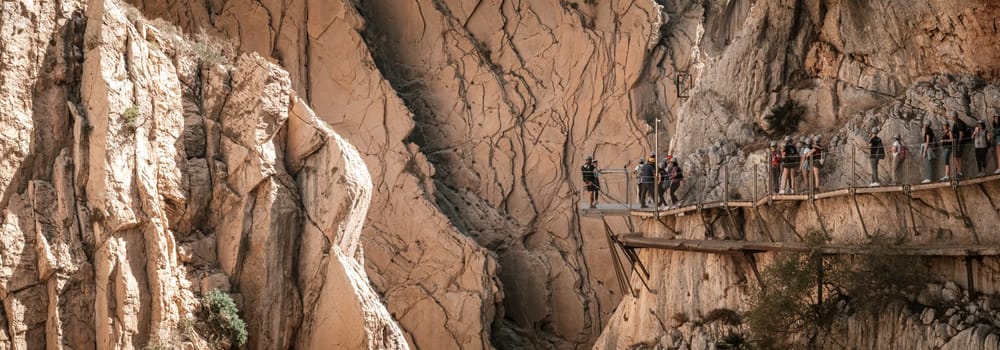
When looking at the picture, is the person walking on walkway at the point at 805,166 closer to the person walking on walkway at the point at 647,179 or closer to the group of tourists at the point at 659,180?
the group of tourists at the point at 659,180

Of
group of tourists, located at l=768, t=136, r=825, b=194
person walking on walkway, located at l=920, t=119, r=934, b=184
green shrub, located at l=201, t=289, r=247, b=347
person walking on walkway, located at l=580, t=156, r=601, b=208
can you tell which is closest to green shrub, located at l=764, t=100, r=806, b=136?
group of tourists, located at l=768, t=136, r=825, b=194

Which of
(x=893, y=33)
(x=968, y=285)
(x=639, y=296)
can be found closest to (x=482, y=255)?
(x=639, y=296)

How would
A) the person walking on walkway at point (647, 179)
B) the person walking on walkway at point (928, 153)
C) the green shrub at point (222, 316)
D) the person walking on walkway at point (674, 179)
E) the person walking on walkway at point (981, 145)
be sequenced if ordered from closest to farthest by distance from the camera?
the green shrub at point (222, 316) < the person walking on walkway at point (981, 145) < the person walking on walkway at point (928, 153) < the person walking on walkway at point (674, 179) < the person walking on walkway at point (647, 179)

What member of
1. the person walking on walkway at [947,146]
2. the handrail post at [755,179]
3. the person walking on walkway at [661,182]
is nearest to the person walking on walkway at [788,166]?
the handrail post at [755,179]

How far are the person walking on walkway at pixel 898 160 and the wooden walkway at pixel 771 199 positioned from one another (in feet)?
2.13

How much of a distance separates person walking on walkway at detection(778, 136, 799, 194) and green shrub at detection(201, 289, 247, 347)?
13109 millimetres

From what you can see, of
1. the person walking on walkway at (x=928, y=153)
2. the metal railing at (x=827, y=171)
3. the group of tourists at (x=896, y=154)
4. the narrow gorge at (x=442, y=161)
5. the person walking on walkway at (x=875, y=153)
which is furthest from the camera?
the person walking on walkway at (x=875, y=153)

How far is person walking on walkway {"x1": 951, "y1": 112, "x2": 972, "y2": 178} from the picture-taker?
70.2 ft

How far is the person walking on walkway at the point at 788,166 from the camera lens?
81.7 feet

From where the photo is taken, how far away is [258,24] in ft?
128

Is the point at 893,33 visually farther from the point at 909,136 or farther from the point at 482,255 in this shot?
the point at 482,255

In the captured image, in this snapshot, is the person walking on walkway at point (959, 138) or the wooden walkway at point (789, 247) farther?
the person walking on walkway at point (959, 138)

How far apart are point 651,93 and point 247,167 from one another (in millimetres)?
23721

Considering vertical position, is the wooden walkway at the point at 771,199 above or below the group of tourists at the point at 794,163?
below
